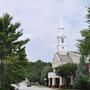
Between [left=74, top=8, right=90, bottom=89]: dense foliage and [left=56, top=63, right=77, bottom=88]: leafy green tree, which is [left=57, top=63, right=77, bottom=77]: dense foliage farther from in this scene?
[left=74, top=8, right=90, bottom=89]: dense foliage

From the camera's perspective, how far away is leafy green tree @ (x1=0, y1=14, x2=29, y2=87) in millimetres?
49894

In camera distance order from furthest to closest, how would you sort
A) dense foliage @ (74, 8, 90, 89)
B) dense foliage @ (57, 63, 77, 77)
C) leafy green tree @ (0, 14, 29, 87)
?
1. dense foliage @ (57, 63, 77, 77)
2. leafy green tree @ (0, 14, 29, 87)
3. dense foliage @ (74, 8, 90, 89)

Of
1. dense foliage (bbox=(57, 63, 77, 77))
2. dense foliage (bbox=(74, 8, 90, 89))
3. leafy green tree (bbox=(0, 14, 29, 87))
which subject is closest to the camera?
dense foliage (bbox=(74, 8, 90, 89))

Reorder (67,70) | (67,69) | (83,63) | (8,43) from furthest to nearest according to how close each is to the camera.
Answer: (67,70), (67,69), (83,63), (8,43)

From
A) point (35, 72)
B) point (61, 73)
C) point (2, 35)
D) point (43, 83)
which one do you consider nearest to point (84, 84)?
point (61, 73)

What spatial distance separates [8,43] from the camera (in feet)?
164

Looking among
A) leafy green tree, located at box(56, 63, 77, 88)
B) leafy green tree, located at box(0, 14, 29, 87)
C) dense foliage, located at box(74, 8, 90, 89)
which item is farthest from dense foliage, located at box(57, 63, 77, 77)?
leafy green tree, located at box(0, 14, 29, 87)

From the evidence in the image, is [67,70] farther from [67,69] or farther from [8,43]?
[8,43]

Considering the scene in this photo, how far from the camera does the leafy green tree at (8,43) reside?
4989 centimetres

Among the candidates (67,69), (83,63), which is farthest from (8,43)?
(67,69)

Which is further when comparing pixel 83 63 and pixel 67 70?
pixel 67 70

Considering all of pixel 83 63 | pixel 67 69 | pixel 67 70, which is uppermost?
pixel 83 63

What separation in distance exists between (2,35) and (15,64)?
492cm

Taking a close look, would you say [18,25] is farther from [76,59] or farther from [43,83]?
[43,83]
